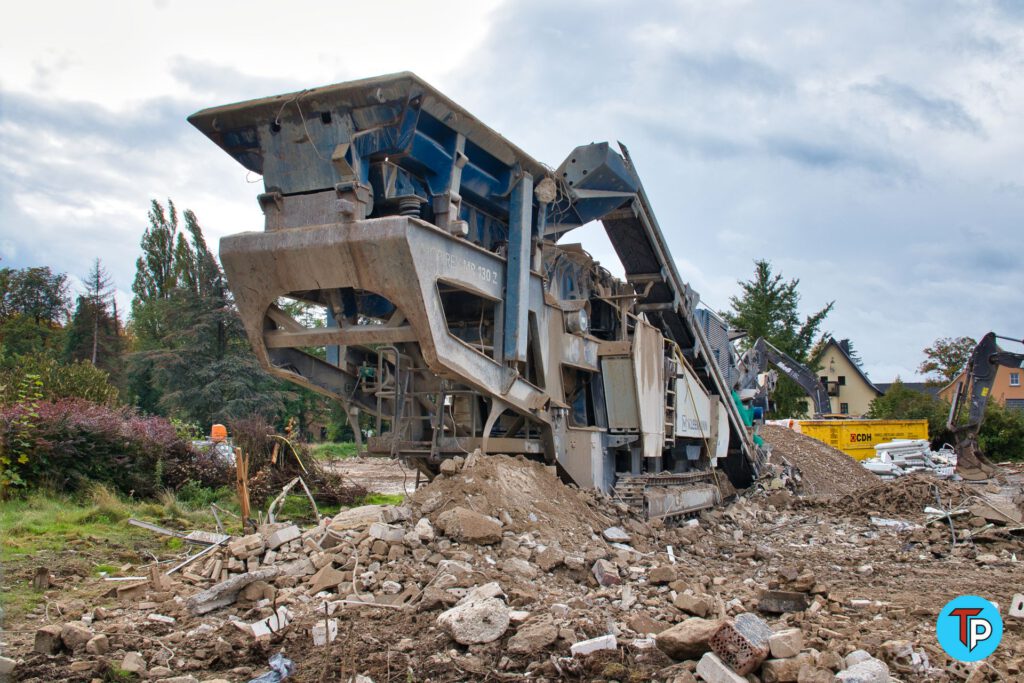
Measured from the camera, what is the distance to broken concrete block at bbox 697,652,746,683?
180 inches

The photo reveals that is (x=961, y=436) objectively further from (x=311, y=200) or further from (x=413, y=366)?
(x=311, y=200)

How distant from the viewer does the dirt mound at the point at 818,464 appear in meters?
18.1

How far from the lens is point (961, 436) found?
1995 cm

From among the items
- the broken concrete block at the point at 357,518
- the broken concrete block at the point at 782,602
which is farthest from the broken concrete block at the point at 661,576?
the broken concrete block at the point at 357,518

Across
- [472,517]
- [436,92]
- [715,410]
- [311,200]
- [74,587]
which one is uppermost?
[436,92]

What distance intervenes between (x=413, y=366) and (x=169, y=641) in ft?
14.3

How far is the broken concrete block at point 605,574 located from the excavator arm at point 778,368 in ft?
35.8

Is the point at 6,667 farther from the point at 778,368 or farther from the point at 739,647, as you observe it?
the point at 778,368

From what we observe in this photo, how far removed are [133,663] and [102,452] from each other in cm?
887

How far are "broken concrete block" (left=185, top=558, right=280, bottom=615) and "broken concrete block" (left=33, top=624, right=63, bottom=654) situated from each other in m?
0.95

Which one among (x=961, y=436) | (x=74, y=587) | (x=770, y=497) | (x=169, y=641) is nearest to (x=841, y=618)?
(x=169, y=641)

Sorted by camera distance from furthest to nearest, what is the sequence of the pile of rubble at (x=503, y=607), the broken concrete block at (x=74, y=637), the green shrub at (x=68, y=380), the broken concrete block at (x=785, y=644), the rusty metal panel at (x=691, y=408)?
the green shrub at (x=68, y=380) → the rusty metal panel at (x=691, y=408) → the broken concrete block at (x=74, y=637) → the pile of rubble at (x=503, y=607) → the broken concrete block at (x=785, y=644)

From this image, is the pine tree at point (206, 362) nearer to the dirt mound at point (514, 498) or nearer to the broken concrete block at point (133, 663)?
the dirt mound at point (514, 498)

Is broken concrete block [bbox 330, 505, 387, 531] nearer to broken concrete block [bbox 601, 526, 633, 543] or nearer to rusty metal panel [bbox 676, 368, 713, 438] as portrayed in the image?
broken concrete block [bbox 601, 526, 633, 543]
